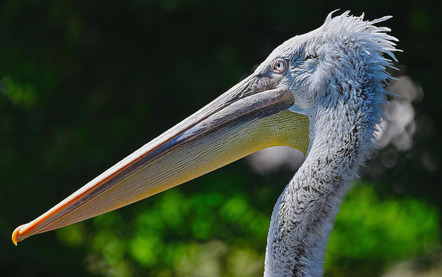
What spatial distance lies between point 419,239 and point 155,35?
2.79 m

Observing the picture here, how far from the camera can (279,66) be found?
204 centimetres

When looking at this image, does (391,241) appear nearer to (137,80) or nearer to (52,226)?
(137,80)

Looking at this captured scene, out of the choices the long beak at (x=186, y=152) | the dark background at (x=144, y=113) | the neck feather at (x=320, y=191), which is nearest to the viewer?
the neck feather at (x=320, y=191)

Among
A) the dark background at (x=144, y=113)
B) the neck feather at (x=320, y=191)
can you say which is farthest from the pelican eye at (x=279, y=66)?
the dark background at (x=144, y=113)

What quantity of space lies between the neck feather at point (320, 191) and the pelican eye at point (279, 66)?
0.26 m

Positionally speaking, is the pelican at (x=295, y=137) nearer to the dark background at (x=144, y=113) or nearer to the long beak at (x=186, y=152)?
the long beak at (x=186, y=152)

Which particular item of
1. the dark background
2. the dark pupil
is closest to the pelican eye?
the dark pupil

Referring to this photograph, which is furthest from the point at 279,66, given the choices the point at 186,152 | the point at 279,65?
the point at 186,152

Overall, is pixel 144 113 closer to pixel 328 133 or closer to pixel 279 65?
pixel 279 65

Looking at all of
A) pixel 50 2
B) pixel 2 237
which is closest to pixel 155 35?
pixel 50 2

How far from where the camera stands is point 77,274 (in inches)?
204

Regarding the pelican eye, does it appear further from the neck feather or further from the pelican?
the neck feather

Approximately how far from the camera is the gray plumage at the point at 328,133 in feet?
5.95

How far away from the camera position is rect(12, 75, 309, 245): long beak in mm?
1983
